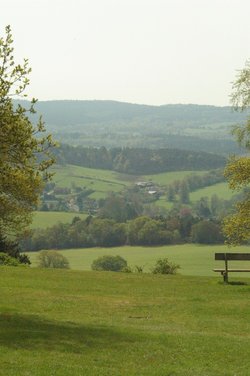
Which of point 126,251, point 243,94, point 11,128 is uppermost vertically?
point 243,94

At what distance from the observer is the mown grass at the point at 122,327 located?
15.5 m

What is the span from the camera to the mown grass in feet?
50.8

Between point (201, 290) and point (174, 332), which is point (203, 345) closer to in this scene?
point (174, 332)

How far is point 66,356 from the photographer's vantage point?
16125 mm

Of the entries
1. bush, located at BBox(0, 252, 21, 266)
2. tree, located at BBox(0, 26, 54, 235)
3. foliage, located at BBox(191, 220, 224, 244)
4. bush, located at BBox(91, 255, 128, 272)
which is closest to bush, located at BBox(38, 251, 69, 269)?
bush, located at BBox(91, 255, 128, 272)

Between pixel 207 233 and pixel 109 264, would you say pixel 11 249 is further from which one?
pixel 207 233

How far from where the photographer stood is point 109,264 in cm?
10181

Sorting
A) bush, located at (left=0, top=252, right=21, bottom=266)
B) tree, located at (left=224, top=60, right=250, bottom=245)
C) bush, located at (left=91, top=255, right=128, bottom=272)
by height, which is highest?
tree, located at (left=224, top=60, right=250, bottom=245)

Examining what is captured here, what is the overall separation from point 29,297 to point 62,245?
4687 inches

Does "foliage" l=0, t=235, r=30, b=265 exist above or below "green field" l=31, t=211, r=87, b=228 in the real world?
above

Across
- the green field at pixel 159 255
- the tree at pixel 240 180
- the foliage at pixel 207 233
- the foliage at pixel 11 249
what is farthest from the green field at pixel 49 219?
the tree at pixel 240 180

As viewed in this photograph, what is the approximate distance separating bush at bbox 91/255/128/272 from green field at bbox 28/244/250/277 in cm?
539

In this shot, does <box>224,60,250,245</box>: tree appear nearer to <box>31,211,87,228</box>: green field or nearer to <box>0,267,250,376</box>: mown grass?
<box>0,267,250,376</box>: mown grass

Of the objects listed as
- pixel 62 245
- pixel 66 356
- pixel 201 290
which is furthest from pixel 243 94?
pixel 62 245
